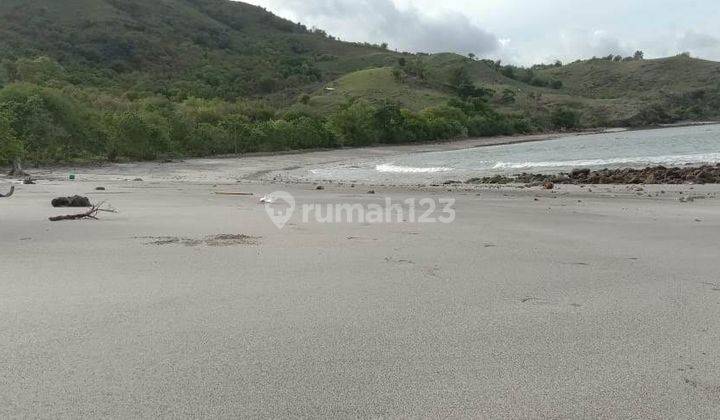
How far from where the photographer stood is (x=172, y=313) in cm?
449

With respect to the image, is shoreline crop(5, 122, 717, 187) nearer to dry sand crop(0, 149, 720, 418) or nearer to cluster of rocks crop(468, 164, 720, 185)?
cluster of rocks crop(468, 164, 720, 185)

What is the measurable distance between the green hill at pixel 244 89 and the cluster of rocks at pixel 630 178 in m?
20.4

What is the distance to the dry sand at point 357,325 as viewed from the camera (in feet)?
10.2

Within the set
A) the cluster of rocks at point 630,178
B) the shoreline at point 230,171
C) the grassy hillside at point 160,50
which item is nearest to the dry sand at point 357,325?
the cluster of rocks at point 630,178

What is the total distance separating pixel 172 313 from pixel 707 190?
1596 centimetres

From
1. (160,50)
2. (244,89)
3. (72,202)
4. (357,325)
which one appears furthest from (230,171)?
(160,50)

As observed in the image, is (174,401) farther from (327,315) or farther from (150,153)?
(150,153)

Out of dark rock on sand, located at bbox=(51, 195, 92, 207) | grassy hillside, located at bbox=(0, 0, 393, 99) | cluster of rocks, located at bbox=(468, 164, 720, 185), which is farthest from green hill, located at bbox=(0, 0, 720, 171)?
cluster of rocks, located at bbox=(468, 164, 720, 185)

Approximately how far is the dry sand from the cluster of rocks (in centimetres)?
1168

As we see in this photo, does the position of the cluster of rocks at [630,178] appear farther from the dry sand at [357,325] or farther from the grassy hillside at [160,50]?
the grassy hillside at [160,50]

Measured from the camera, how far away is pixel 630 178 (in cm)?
1997

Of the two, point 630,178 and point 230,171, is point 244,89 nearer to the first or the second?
point 230,171

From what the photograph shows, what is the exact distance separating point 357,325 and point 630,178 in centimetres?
1827

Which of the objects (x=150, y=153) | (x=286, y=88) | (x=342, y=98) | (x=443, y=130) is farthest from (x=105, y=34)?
(x=150, y=153)
